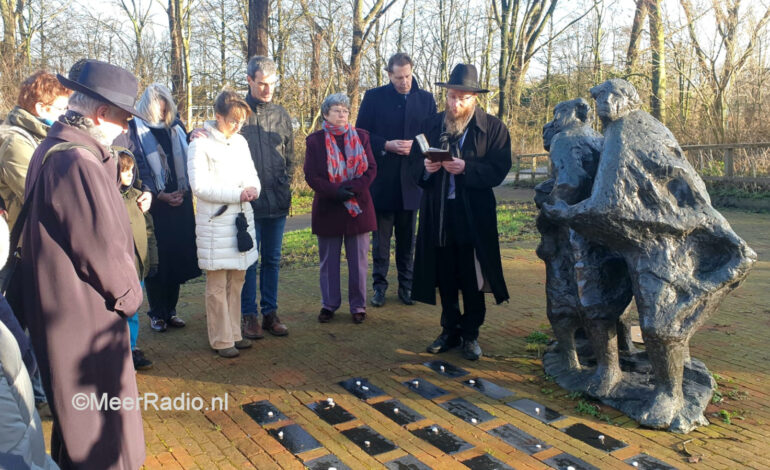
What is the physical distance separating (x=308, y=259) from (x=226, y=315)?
15.1 feet

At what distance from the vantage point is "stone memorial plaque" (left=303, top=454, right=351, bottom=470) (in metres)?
3.36

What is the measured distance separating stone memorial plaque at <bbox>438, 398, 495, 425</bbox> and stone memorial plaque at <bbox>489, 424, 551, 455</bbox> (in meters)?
0.15

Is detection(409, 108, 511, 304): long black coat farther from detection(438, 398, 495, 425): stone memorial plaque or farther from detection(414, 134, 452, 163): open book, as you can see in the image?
detection(438, 398, 495, 425): stone memorial plaque

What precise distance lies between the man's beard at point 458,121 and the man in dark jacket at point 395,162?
1346 millimetres

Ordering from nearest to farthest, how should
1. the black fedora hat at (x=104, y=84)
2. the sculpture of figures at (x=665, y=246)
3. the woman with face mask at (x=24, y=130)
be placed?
the black fedora hat at (x=104, y=84) → the sculpture of figures at (x=665, y=246) → the woman with face mask at (x=24, y=130)

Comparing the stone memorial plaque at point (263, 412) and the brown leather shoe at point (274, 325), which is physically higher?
the brown leather shoe at point (274, 325)

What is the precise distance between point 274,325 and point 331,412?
71.4 inches

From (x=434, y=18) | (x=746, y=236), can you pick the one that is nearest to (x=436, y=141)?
(x=746, y=236)

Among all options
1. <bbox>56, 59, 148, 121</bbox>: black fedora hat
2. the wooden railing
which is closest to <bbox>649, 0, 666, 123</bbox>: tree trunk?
the wooden railing

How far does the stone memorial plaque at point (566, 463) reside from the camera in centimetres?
334

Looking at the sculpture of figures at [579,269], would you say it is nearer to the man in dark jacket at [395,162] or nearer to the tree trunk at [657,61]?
the man in dark jacket at [395,162]

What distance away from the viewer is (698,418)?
3781mm

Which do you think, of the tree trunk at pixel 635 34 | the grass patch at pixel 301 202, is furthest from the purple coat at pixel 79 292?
the tree trunk at pixel 635 34

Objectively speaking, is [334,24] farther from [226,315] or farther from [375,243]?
[226,315]
